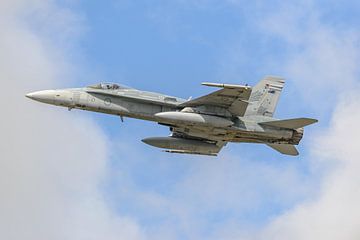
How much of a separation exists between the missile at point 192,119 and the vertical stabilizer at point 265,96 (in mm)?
3135

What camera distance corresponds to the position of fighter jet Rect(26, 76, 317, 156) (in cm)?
5206

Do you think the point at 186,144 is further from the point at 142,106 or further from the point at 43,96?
the point at 43,96

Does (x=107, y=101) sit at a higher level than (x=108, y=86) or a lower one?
lower

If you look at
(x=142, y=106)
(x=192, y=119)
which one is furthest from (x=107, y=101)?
(x=192, y=119)

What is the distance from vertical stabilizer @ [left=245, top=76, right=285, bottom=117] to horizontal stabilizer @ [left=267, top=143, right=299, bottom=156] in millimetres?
2085

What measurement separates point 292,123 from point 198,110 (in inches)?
232

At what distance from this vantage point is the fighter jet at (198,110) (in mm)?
52062

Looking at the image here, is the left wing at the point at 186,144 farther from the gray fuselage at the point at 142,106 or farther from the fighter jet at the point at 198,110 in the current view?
the gray fuselage at the point at 142,106

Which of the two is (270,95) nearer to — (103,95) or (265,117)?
(265,117)

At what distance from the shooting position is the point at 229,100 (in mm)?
52281

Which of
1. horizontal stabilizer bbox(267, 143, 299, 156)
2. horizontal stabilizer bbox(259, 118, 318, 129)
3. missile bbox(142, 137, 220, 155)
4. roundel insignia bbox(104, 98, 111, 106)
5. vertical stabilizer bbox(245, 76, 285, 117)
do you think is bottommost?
missile bbox(142, 137, 220, 155)

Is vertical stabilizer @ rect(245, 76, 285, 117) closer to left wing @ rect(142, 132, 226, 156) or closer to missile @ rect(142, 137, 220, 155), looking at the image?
left wing @ rect(142, 132, 226, 156)

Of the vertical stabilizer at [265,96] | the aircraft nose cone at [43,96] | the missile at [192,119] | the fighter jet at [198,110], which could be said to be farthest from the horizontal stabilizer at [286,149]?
→ the aircraft nose cone at [43,96]

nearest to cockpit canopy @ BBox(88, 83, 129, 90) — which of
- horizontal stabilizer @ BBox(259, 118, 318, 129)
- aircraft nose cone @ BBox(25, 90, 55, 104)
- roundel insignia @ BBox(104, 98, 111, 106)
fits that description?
roundel insignia @ BBox(104, 98, 111, 106)
